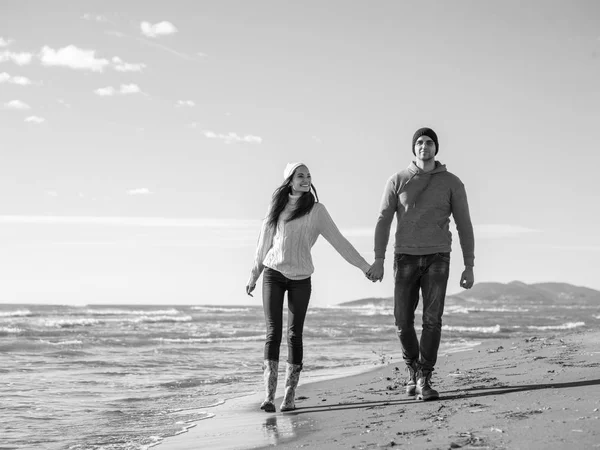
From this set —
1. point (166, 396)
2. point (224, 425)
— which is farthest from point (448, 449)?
point (166, 396)

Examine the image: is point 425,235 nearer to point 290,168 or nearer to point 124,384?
point 290,168

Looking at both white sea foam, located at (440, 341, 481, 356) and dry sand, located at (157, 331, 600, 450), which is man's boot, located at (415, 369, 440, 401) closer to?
dry sand, located at (157, 331, 600, 450)

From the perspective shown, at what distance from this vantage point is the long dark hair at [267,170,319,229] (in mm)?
5422

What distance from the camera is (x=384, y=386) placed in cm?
659

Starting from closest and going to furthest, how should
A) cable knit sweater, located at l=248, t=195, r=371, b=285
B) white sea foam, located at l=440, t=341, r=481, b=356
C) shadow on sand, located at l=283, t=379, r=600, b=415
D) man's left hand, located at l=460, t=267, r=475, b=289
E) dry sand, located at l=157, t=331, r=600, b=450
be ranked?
dry sand, located at l=157, t=331, r=600, b=450
shadow on sand, located at l=283, t=379, r=600, b=415
man's left hand, located at l=460, t=267, r=475, b=289
cable knit sweater, located at l=248, t=195, r=371, b=285
white sea foam, located at l=440, t=341, r=481, b=356

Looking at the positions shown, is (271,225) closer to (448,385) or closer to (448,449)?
(448,385)

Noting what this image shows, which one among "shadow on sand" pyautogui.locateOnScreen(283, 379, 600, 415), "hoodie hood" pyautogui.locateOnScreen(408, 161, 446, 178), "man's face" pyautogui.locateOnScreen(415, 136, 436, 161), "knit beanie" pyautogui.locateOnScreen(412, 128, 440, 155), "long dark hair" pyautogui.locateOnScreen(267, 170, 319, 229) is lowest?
"shadow on sand" pyautogui.locateOnScreen(283, 379, 600, 415)

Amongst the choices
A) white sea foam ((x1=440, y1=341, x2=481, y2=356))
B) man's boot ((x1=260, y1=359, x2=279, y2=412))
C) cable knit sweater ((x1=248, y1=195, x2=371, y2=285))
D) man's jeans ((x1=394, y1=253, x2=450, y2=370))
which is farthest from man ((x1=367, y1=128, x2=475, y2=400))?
white sea foam ((x1=440, y1=341, x2=481, y2=356))

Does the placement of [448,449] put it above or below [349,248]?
below

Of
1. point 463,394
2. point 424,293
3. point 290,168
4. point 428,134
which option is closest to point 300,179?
point 290,168

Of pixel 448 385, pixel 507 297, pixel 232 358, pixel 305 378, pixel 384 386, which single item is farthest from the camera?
pixel 507 297

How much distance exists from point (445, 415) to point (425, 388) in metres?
0.81

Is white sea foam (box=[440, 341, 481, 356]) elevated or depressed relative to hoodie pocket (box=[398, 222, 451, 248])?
depressed

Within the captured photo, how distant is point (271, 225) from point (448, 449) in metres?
2.64
